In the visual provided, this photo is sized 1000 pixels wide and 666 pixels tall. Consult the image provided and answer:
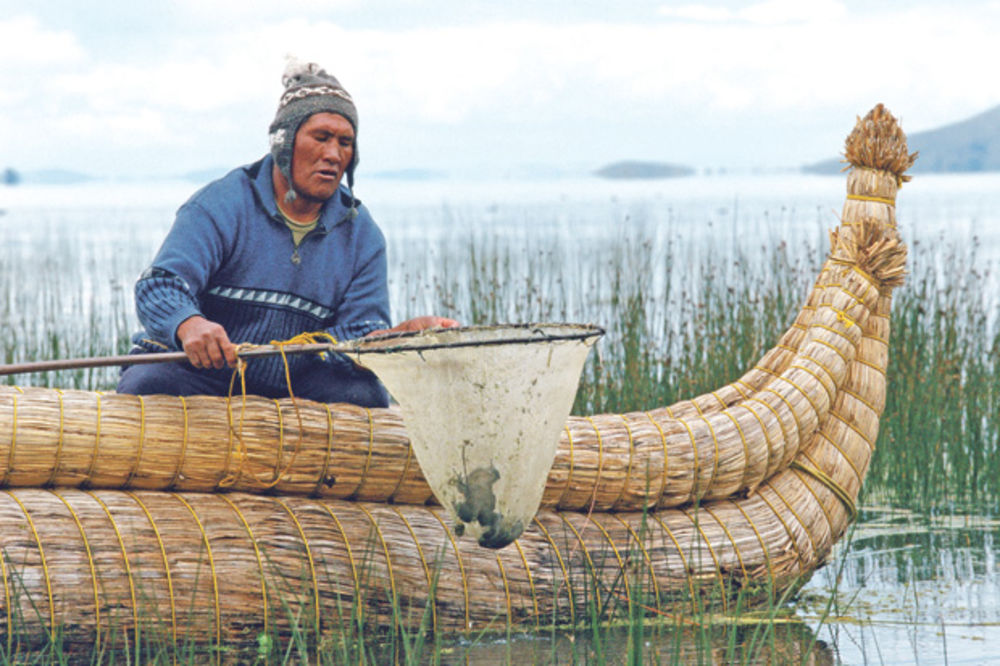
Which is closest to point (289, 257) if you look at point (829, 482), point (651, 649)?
point (651, 649)

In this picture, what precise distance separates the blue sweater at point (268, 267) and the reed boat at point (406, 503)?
1.02 feet

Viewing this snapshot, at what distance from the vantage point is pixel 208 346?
2.79 m

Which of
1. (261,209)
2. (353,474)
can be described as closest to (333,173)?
(261,209)

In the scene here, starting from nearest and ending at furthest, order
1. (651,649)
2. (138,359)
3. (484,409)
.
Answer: (484,409), (138,359), (651,649)

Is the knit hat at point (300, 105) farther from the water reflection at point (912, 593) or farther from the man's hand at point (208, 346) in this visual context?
the water reflection at point (912, 593)

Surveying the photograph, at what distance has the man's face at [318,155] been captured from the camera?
3.18 m

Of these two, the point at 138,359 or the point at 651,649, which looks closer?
the point at 138,359

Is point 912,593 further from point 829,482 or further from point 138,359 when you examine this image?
point 138,359

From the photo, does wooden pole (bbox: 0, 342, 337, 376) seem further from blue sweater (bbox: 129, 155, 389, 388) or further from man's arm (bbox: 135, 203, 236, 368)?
blue sweater (bbox: 129, 155, 389, 388)

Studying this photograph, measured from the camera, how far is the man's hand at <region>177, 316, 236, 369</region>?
9.14 feet

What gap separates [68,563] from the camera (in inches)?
106

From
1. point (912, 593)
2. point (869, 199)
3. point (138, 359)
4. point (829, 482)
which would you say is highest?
point (869, 199)

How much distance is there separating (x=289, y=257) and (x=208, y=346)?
0.55m

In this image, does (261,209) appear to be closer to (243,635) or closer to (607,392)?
(243,635)
